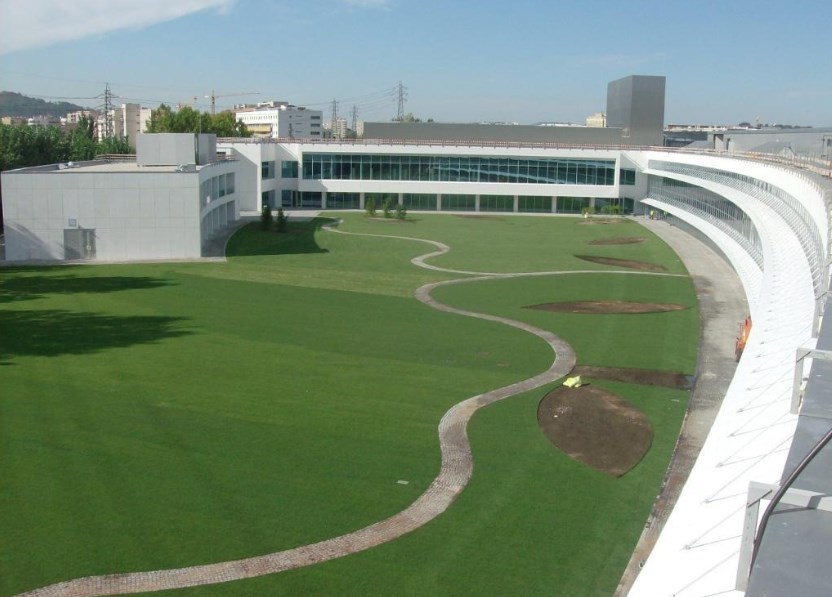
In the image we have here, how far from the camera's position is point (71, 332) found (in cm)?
2959

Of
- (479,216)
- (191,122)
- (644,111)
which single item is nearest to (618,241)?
(479,216)

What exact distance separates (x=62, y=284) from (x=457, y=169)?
44478 millimetres

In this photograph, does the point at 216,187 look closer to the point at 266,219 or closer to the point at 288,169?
the point at 266,219

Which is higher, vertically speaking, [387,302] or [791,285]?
[791,285]

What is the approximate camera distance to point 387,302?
119 feet

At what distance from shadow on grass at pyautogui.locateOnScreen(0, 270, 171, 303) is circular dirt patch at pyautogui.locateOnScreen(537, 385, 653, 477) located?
881 inches

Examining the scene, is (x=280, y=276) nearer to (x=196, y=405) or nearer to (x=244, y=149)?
(x=196, y=405)

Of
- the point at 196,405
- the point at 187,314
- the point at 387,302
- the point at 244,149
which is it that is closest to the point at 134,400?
the point at 196,405

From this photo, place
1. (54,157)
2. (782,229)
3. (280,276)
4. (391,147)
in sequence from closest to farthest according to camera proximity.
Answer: (782,229), (280,276), (54,157), (391,147)

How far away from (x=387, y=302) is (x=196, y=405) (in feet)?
50.2

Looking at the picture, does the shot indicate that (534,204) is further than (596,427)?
Yes

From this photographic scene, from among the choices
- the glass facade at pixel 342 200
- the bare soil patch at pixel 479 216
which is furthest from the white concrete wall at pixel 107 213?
the bare soil patch at pixel 479 216

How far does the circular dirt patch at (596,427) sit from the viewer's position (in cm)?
1914

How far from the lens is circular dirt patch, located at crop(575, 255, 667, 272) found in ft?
153
